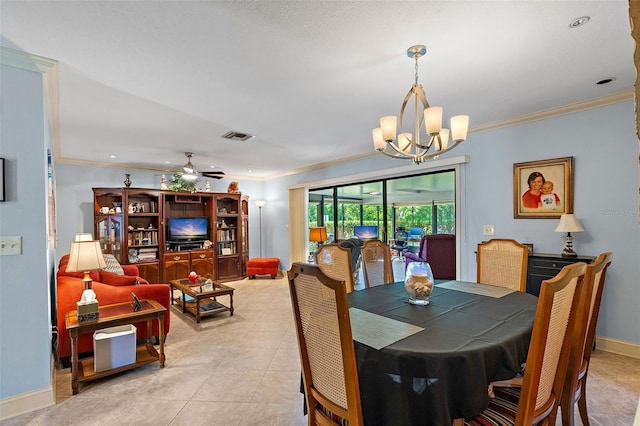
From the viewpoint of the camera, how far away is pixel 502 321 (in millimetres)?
1624

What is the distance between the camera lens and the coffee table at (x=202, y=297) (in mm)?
3900

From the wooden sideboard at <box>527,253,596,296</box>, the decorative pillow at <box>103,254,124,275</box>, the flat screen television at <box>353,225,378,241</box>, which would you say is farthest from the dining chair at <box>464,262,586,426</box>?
the decorative pillow at <box>103,254,124,275</box>

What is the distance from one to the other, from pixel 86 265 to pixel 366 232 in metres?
4.25

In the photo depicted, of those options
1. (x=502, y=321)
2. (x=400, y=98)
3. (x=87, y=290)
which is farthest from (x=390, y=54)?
(x=87, y=290)

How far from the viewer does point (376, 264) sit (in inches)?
116

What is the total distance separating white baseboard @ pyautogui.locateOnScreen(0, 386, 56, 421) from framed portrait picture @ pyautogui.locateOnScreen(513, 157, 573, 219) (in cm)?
449

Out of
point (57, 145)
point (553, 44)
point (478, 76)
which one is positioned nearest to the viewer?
point (553, 44)

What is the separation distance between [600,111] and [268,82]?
312cm

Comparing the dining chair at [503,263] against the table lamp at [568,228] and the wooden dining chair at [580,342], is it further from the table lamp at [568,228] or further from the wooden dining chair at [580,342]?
the wooden dining chair at [580,342]

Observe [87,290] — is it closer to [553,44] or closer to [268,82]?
[268,82]

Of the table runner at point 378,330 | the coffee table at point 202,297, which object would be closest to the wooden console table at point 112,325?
the coffee table at point 202,297

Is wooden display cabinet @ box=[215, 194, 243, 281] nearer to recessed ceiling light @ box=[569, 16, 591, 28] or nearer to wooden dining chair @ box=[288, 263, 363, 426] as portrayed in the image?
wooden dining chair @ box=[288, 263, 363, 426]

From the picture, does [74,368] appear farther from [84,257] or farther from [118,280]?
[118,280]

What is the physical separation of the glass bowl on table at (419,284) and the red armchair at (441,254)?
2.64 m
